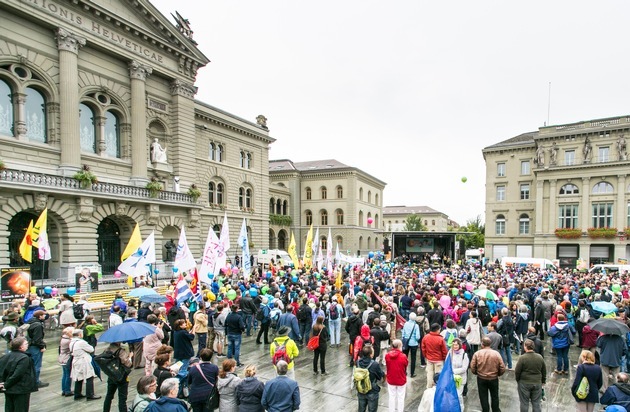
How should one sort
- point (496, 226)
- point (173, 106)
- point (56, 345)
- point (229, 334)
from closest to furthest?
point (229, 334) < point (56, 345) < point (173, 106) < point (496, 226)

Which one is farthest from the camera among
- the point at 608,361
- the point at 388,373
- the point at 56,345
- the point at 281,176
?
the point at 281,176

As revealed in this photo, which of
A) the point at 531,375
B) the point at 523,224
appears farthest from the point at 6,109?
the point at 523,224

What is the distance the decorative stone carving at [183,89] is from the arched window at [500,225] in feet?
143

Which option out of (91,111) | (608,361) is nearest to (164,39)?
(91,111)

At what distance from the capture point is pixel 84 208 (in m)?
23.9

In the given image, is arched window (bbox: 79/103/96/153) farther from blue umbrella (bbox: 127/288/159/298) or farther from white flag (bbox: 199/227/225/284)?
blue umbrella (bbox: 127/288/159/298)

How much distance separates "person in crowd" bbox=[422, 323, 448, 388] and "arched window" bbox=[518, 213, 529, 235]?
4978 centimetres

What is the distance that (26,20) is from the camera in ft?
74.3

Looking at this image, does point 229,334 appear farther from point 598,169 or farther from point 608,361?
point 598,169

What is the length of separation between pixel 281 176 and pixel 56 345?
5412 centimetres

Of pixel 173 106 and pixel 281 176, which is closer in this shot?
pixel 173 106

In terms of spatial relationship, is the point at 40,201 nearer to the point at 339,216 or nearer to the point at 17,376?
the point at 17,376

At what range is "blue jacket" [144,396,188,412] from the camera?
5164 millimetres

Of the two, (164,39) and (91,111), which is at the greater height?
(164,39)
